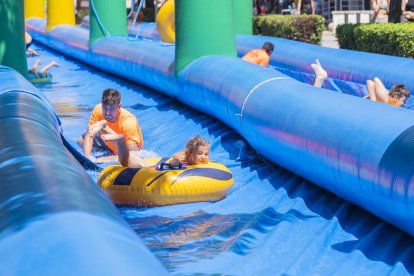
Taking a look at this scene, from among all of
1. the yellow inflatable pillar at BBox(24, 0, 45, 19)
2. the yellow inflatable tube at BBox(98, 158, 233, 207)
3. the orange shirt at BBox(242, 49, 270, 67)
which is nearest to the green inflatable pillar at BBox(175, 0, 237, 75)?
the orange shirt at BBox(242, 49, 270, 67)

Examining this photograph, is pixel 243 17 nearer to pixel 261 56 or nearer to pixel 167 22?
pixel 167 22

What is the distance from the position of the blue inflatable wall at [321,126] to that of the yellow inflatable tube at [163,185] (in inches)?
27.2

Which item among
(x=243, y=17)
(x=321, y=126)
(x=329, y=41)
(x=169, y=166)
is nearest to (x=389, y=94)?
(x=321, y=126)

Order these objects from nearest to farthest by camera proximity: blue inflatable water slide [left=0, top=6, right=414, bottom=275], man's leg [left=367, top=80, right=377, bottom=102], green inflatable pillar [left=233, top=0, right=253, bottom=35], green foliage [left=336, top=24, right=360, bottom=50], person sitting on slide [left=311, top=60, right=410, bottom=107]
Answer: blue inflatable water slide [left=0, top=6, right=414, bottom=275], person sitting on slide [left=311, top=60, right=410, bottom=107], man's leg [left=367, top=80, right=377, bottom=102], green foliage [left=336, top=24, right=360, bottom=50], green inflatable pillar [left=233, top=0, right=253, bottom=35]

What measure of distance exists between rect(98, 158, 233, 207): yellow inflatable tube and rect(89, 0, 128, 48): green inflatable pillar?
844cm

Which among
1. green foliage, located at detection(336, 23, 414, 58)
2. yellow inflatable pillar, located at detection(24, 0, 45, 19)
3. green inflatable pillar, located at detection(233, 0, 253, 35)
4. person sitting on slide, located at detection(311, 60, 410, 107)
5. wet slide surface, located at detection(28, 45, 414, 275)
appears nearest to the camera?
wet slide surface, located at detection(28, 45, 414, 275)

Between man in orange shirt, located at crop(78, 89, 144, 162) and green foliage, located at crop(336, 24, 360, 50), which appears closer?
man in orange shirt, located at crop(78, 89, 144, 162)

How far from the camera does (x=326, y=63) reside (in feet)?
31.0

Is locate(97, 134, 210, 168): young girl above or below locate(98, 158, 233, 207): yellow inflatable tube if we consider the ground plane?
above

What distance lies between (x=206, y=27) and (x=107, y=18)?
16.2 ft

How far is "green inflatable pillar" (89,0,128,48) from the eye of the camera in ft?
44.6

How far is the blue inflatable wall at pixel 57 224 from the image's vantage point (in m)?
2.27

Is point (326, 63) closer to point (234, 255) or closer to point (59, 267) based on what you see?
point (234, 255)

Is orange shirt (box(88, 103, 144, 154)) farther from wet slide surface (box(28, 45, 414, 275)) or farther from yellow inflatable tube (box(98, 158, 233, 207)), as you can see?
yellow inflatable tube (box(98, 158, 233, 207))
